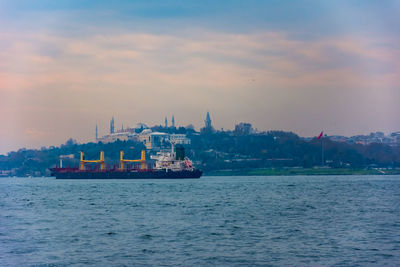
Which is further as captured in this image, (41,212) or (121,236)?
(41,212)

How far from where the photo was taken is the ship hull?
14275 cm

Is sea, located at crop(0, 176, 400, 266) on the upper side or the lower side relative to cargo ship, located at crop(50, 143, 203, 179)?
lower

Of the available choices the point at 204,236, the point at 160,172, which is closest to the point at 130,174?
the point at 160,172

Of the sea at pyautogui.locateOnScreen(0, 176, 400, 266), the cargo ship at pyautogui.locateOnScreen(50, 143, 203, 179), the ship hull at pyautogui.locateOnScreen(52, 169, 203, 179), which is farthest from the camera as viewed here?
the cargo ship at pyautogui.locateOnScreen(50, 143, 203, 179)

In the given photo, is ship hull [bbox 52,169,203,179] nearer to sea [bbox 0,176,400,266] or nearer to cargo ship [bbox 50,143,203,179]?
cargo ship [bbox 50,143,203,179]

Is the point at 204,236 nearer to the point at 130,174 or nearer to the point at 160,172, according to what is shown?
the point at 160,172

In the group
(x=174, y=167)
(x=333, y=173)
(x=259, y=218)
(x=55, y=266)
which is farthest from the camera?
(x=333, y=173)

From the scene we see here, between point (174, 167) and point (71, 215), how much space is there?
104m

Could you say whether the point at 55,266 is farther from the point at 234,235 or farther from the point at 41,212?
the point at 41,212

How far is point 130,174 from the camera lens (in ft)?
491

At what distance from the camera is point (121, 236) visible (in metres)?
31.0

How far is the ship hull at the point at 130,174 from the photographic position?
468ft

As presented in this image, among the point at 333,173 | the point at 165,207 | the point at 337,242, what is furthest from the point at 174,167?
the point at 337,242

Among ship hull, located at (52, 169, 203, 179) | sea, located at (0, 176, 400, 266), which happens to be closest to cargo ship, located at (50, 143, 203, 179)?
ship hull, located at (52, 169, 203, 179)
